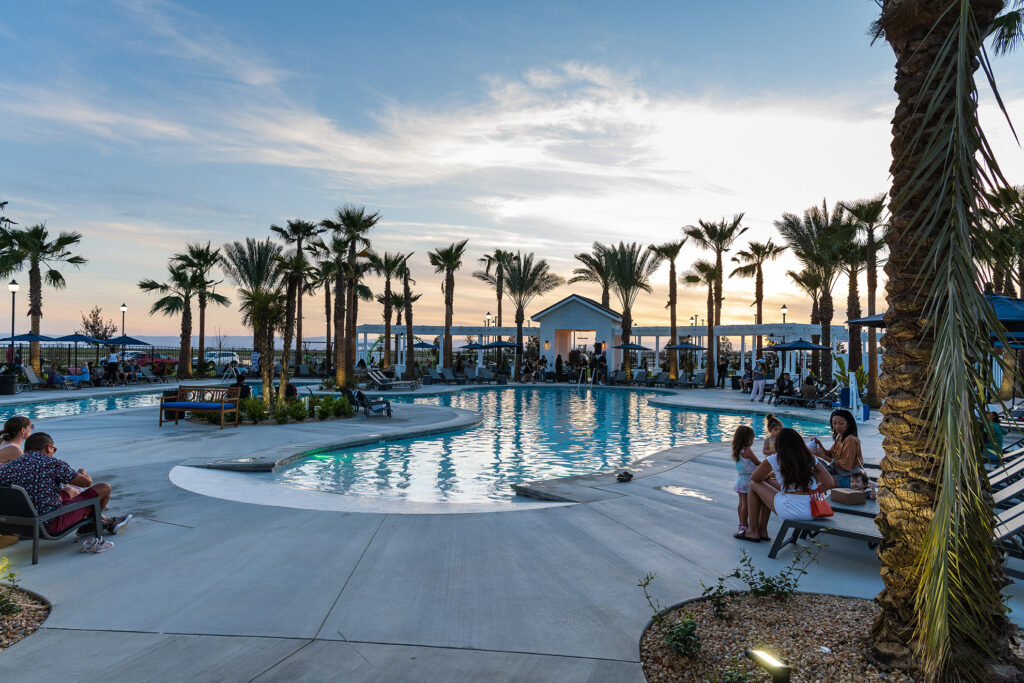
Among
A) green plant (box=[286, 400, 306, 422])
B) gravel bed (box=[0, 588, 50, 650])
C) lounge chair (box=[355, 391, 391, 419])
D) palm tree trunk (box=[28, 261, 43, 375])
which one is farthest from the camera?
palm tree trunk (box=[28, 261, 43, 375])

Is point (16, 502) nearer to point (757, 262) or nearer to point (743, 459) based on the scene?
point (743, 459)

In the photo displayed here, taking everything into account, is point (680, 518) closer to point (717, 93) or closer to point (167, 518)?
point (167, 518)

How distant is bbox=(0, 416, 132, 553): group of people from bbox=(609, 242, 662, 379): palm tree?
30294 mm

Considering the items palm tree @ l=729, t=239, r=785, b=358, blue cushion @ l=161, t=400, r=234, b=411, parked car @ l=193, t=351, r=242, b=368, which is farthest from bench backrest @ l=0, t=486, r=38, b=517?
palm tree @ l=729, t=239, r=785, b=358

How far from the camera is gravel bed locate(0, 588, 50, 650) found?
3.15m

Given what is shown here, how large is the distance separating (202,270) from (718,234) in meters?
27.4

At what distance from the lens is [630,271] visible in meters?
33.5

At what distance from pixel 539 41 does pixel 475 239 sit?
20.1 meters

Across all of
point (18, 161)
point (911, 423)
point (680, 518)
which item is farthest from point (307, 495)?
point (18, 161)

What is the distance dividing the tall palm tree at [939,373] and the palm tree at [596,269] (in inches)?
1255

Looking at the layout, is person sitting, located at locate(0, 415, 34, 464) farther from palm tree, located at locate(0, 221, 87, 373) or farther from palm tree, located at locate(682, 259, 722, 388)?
palm tree, located at locate(682, 259, 722, 388)

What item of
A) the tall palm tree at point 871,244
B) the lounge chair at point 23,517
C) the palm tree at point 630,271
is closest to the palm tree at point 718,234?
the palm tree at point 630,271

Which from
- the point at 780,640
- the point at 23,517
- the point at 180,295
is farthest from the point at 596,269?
the point at 780,640

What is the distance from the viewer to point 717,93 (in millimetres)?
11906
